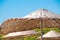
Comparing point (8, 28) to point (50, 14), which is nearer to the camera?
point (50, 14)

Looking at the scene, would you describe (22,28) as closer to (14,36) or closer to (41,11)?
(14,36)

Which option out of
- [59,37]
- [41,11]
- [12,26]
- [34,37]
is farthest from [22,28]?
[41,11]

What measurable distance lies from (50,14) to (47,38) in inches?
231

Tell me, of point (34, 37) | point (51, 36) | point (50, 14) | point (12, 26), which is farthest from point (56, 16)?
point (12, 26)

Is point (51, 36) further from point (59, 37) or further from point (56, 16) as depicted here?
point (56, 16)

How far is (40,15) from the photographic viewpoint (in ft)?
34.7

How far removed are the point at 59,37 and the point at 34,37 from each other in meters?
2.15

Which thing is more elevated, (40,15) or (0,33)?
(40,15)

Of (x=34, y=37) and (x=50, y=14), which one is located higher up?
(x=50, y=14)

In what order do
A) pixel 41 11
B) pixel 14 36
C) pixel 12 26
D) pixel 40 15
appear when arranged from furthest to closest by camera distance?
pixel 12 26, pixel 14 36, pixel 41 11, pixel 40 15

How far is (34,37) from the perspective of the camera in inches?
698

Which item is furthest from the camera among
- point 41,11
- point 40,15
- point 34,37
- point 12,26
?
point 12,26

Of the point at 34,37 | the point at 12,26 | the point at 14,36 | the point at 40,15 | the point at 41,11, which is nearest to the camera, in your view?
the point at 40,15

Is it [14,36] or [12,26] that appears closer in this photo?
[14,36]
